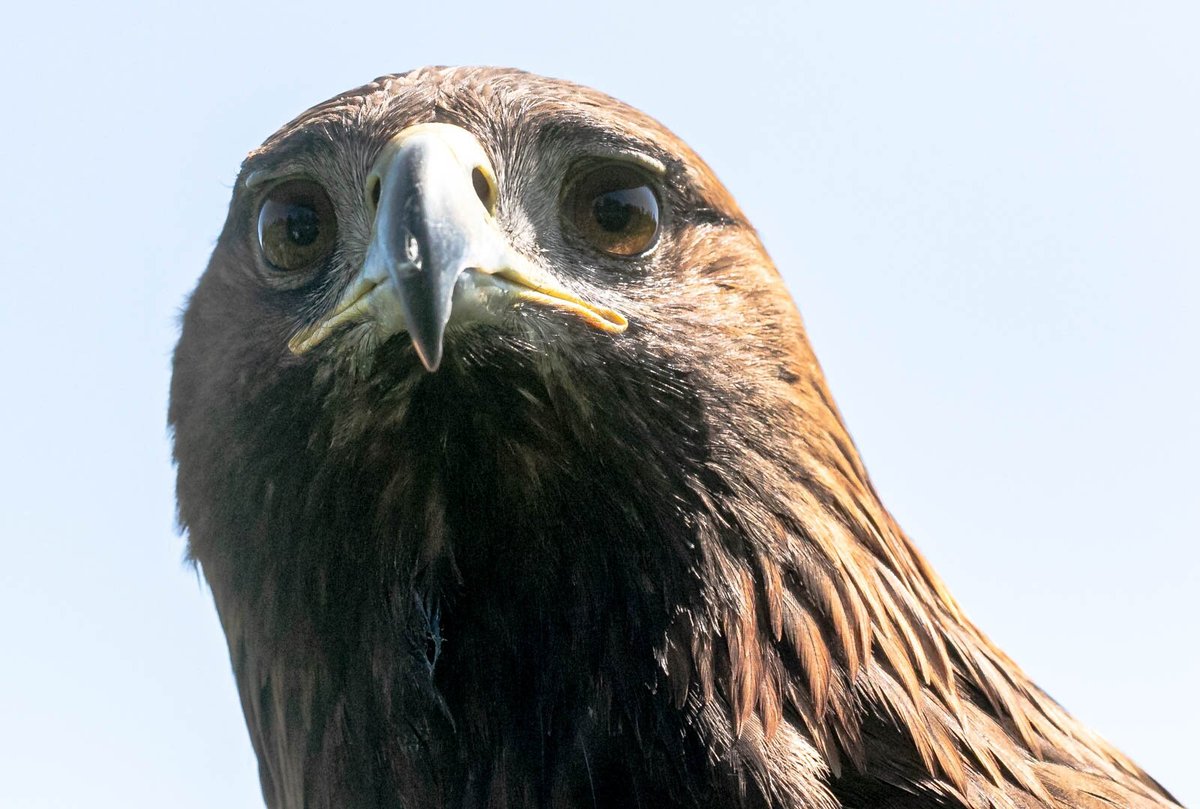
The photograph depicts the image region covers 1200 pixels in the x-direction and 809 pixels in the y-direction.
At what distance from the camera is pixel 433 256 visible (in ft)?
8.82

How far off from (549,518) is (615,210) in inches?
29.9

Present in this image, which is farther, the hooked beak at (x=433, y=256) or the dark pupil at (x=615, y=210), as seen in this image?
the dark pupil at (x=615, y=210)

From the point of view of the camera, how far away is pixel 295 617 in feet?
11.1

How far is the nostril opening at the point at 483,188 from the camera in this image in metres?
3.09

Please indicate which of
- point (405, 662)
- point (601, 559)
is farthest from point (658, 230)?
point (405, 662)

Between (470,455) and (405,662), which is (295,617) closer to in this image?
(405,662)

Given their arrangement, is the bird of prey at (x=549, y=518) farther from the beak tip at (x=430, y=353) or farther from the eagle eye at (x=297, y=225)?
the beak tip at (x=430, y=353)

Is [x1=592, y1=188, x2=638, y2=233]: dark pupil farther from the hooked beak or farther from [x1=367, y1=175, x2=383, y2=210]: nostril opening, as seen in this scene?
[x1=367, y1=175, x2=383, y2=210]: nostril opening

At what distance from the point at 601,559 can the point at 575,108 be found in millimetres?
1093

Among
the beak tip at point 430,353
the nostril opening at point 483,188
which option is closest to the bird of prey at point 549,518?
the nostril opening at point 483,188

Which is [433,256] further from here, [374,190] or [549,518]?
[549,518]

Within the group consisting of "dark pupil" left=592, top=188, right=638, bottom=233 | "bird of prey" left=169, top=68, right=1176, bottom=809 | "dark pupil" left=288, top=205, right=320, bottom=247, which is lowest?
"bird of prey" left=169, top=68, right=1176, bottom=809

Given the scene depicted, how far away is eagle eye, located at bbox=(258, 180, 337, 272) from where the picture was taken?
332cm

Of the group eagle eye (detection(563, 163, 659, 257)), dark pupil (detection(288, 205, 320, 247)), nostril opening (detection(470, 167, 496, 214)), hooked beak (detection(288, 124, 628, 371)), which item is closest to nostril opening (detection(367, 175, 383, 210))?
hooked beak (detection(288, 124, 628, 371))
